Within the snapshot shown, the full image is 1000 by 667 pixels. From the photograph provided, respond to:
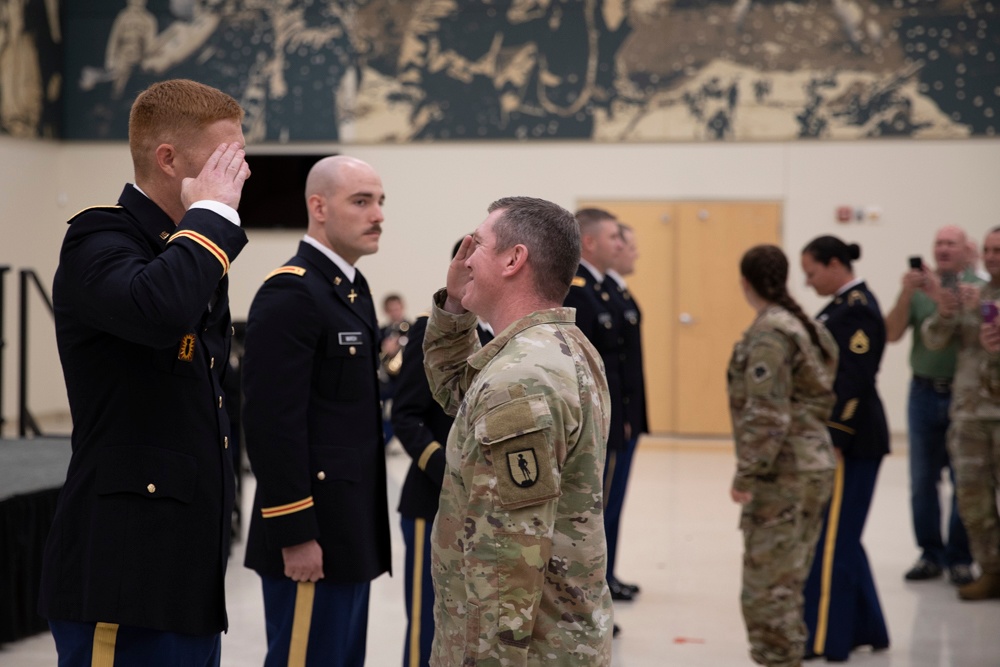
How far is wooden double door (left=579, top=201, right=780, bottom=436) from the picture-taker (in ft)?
37.0

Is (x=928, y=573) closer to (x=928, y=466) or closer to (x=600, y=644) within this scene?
(x=928, y=466)

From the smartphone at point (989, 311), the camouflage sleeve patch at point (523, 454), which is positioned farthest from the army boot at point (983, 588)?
the camouflage sleeve patch at point (523, 454)

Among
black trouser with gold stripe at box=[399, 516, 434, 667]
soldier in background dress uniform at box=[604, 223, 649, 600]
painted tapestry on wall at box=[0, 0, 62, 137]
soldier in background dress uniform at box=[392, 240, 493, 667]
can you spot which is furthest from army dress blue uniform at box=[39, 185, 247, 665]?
painted tapestry on wall at box=[0, 0, 62, 137]

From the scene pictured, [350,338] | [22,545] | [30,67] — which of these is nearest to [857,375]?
[350,338]

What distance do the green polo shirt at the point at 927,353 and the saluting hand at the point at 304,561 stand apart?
159 inches

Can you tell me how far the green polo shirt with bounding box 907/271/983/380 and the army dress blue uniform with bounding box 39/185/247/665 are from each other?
15.1 ft

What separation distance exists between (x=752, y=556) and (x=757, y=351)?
77 cm

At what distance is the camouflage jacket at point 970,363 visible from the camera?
17.1ft

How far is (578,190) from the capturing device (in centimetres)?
1156

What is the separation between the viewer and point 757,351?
12.4ft

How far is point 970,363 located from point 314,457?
389 centimetres

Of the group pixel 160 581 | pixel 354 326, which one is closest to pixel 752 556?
pixel 354 326

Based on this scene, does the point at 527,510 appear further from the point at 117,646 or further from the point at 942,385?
the point at 942,385

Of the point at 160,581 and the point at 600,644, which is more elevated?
the point at 160,581
